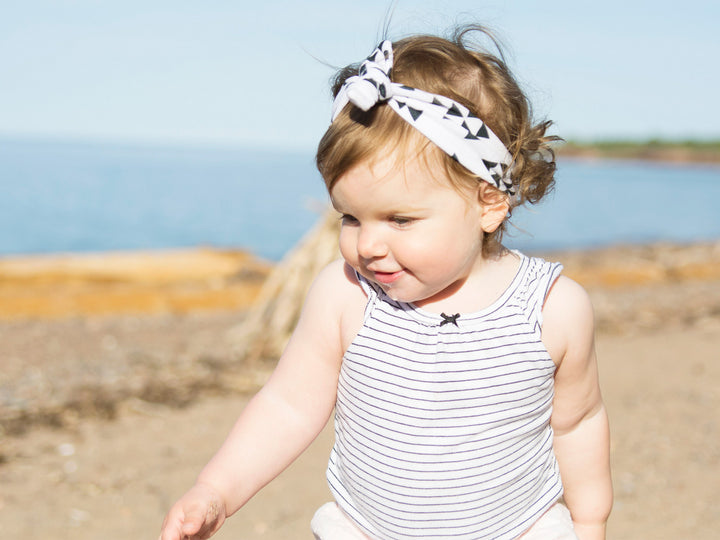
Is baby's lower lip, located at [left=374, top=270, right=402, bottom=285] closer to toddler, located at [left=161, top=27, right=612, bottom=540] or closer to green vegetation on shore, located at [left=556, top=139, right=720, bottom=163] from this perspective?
toddler, located at [left=161, top=27, right=612, bottom=540]

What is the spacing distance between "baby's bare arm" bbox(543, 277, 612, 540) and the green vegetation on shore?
59575mm

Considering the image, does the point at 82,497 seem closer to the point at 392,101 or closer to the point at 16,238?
the point at 392,101

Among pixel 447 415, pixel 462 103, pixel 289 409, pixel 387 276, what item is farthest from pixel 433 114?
pixel 289 409

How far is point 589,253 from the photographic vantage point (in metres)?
16.8

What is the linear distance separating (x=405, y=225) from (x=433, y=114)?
248mm

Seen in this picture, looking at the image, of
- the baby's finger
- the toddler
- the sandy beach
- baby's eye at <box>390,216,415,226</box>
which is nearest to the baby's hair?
the toddler

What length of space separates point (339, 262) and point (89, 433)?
3.14 m

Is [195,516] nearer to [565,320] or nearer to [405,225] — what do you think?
[405,225]

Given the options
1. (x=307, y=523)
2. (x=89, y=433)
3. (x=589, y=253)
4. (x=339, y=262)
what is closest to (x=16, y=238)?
(x=589, y=253)

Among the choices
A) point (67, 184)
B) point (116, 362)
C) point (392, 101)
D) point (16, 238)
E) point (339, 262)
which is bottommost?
point (67, 184)

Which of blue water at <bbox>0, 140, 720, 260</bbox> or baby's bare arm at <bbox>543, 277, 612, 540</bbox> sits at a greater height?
baby's bare arm at <bbox>543, 277, 612, 540</bbox>

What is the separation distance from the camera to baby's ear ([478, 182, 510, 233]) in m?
1.81

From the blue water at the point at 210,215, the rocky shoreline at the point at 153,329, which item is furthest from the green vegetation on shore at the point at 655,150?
the rocky shoreline at the point at 153,329

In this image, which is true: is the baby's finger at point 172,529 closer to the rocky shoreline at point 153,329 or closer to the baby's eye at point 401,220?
the baby's eye at point 401,220
